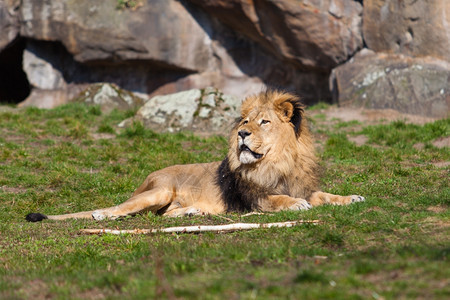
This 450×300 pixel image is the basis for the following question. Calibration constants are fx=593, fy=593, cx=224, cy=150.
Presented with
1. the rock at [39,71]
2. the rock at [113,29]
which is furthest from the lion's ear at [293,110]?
the rock at [39,71]

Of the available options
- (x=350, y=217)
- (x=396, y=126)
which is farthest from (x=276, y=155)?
(x=396, y=126)

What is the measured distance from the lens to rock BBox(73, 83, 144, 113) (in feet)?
58.1

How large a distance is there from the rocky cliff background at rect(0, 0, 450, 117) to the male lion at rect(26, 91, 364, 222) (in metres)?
7.73

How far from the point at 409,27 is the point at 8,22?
1252 cm

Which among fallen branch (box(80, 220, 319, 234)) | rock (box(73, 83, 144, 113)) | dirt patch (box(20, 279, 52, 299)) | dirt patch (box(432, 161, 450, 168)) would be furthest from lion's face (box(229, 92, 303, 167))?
rock (box(73, 83, 144, 113))

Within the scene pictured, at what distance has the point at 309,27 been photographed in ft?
55.4

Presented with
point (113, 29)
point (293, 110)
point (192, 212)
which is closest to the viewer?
point (293, 110)

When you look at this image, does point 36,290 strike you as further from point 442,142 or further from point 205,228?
point 442,142

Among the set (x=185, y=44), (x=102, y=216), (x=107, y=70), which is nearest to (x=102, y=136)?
(x=185, y=44)

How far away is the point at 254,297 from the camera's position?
12.8 feet

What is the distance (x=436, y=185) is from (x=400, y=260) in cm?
404

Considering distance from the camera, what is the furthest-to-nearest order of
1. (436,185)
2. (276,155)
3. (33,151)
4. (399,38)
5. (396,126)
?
(399,38)
(396,126)
(33,151)
(436,185)
(276,155)

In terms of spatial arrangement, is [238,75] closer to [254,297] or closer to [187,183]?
[187,183]

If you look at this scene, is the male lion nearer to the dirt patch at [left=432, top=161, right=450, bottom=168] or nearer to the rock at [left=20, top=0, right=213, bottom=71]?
the dirt patch at [left=432, top=161, right=450, bottom=168]
